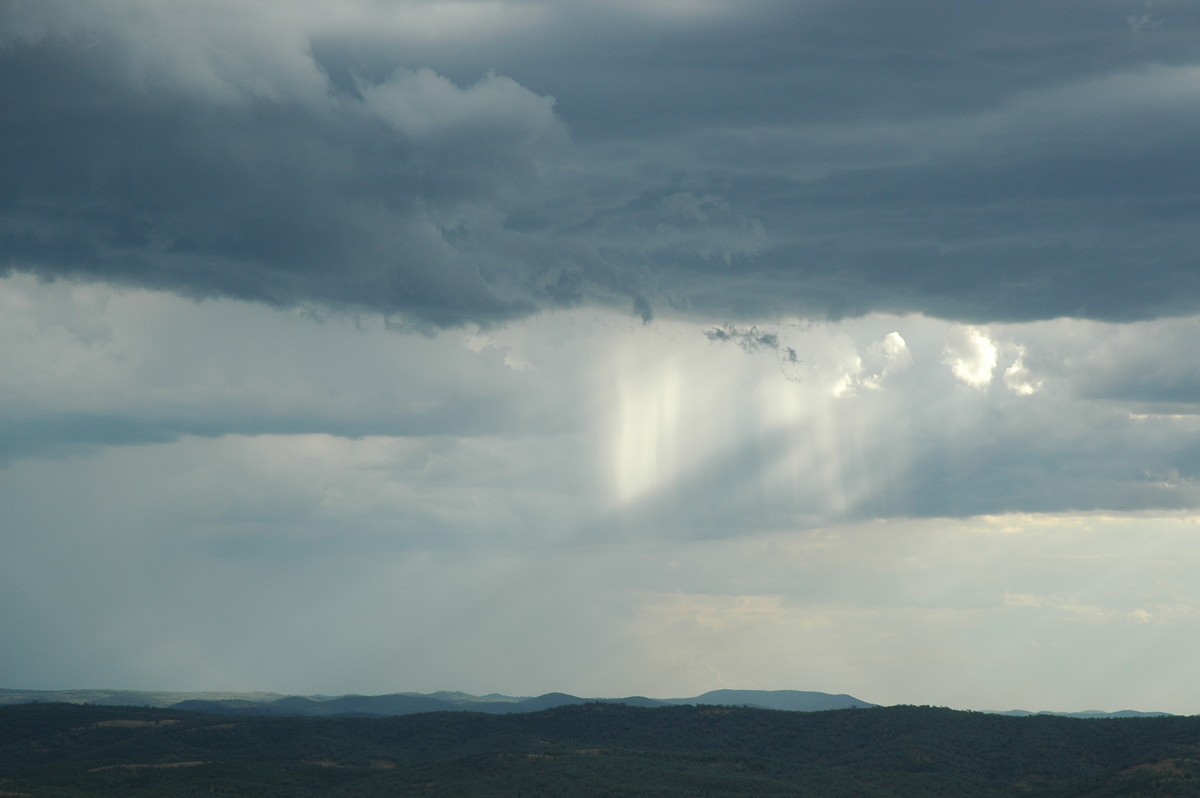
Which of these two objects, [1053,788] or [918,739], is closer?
[1053,788]

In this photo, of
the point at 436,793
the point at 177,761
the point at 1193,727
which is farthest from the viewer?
the point at 177,761

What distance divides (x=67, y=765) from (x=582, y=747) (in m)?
82.2

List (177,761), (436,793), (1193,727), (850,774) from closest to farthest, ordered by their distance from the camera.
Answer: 1. (436,793)
2. (850,774)
3. (1193,727)
4. (177,761)

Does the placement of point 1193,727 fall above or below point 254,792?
above

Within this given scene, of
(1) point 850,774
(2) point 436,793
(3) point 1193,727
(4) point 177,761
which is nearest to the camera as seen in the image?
(2) point 436,793

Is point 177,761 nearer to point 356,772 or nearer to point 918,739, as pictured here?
point 356,772

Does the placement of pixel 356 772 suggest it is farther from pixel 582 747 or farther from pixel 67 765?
pixel 67 765

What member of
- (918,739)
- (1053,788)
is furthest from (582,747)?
(1053,788)

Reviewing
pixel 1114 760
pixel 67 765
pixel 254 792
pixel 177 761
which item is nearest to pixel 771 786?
pixel 1114 760

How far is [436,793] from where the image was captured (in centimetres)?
15762

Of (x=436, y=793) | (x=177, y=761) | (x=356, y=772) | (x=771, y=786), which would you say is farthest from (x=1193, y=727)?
(x=177, y=761)

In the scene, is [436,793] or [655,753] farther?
[655,753]

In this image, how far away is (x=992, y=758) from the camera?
607 feet

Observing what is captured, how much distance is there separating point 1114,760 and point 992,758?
16.8 m
